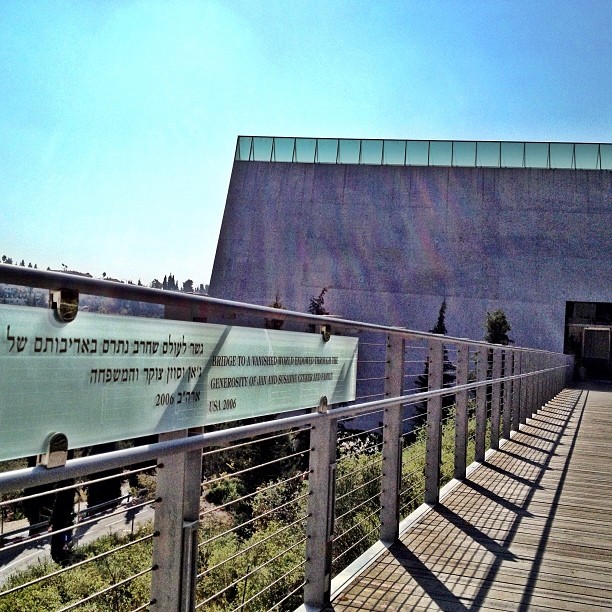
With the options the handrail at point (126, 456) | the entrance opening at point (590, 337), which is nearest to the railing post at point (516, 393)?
the handrail at point (126, 456)

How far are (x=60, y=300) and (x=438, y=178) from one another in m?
42.6

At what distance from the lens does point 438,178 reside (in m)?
42.9

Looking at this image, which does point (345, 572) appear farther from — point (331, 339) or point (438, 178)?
point (438, 178)

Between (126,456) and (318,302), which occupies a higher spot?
(318,302)

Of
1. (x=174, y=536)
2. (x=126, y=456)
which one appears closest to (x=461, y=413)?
(x=174, y=536)

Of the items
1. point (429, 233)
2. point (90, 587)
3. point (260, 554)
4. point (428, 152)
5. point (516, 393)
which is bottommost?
point (90, 587)

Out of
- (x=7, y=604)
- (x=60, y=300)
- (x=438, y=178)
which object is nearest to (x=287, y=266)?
(x=438, y=178)

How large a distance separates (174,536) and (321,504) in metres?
1.38

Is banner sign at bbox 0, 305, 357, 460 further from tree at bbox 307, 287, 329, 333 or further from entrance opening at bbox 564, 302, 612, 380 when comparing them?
entrance opening at bbox 564, 302, 612, 380

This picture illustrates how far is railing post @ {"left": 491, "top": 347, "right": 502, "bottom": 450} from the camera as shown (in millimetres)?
8666

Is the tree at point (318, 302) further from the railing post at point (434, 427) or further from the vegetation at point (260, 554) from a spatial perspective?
the railing post at point (434, 427)

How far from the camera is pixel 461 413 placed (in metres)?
6.74

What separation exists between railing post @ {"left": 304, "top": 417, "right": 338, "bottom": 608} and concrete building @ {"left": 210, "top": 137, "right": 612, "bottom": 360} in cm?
3810

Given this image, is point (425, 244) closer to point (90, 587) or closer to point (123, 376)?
point (90, 587)
